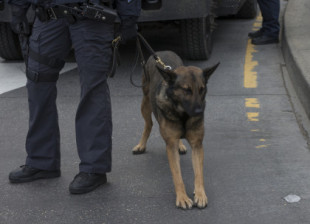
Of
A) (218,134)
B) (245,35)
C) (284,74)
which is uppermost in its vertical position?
(218,134)

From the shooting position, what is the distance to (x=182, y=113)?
3762 mm

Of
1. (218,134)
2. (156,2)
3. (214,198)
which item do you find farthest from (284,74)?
(214,198)

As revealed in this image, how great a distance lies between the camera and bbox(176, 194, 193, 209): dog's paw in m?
3.78

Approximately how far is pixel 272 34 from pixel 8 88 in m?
4.01

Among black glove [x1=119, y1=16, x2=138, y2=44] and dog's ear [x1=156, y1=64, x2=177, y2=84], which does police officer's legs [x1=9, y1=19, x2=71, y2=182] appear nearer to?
black glove [x1=119, y1=16, x2=138, y2=44]

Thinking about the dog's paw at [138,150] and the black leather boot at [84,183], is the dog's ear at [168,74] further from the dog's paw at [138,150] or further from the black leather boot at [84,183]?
the dog's paw at [138,150]

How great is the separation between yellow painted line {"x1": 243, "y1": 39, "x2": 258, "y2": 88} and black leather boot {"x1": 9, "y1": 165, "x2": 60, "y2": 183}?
301 cm

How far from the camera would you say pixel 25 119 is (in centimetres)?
586

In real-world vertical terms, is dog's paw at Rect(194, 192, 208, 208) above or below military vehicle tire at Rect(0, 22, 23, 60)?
above

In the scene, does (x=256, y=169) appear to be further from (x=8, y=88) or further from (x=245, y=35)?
(x=245, y=35)

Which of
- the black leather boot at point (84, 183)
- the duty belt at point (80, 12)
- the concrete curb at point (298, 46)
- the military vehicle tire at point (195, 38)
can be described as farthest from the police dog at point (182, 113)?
the military vehicle tire at point (195, 38)

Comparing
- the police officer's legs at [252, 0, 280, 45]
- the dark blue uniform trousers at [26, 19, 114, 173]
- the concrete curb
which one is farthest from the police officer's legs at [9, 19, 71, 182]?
the police officer's legs at [252, 0, 280, 45]

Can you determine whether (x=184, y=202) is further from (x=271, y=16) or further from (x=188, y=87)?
(x=271, y=16)

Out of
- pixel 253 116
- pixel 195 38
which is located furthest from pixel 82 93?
pixel 195 38
